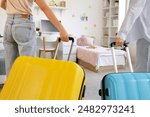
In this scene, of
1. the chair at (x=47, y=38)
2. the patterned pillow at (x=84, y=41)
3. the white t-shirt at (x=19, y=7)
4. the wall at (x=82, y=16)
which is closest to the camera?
the white t-shirt at (x=19, y=7)

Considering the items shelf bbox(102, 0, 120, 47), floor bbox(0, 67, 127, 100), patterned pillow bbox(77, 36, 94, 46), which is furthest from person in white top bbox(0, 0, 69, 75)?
shelf bbox(102, 0, 120, 47)

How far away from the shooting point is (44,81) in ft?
2.76

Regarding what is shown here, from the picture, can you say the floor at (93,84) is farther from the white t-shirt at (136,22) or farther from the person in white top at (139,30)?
the white t-shirt at (136,22)

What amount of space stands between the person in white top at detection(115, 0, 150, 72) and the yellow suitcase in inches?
41.0

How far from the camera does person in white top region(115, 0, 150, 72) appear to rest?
1.85 metres

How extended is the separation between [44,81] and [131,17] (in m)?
1.23

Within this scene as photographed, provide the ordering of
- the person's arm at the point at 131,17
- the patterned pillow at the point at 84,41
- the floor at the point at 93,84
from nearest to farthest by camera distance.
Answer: the person's arm at the point at 131,17, the floor at the point at 93,84, the patterned pillow at the point at 84,41

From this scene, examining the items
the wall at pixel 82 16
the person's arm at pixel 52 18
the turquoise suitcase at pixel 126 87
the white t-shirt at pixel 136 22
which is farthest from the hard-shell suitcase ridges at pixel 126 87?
the wall at pixel 82 16

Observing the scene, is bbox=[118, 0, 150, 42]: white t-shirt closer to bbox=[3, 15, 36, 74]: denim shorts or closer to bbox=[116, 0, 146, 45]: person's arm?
bbox=[116, 0, 146, 45]: person's arm

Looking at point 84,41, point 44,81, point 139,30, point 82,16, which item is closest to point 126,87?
point 44,81

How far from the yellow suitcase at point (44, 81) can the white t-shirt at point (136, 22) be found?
43.8 inches

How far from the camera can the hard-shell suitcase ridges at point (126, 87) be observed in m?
0.80

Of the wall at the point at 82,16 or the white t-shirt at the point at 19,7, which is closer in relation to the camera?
the white t-shirt at the point at 19,7

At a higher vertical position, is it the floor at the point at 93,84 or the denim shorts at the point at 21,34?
the denim shorts at the point at 21,34
